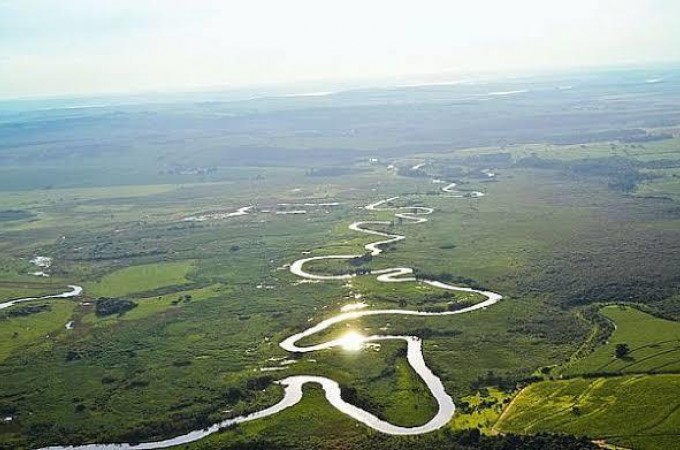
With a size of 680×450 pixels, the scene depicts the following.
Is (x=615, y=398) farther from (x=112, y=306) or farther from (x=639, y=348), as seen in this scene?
(x=112, y=306)

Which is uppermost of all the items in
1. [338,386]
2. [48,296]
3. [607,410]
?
[607,410]

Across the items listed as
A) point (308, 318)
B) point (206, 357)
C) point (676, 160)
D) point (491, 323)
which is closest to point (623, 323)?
point (491, 323)

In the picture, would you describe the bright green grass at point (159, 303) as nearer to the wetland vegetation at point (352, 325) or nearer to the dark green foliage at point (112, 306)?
the wetland vegetation at point (352, 325)

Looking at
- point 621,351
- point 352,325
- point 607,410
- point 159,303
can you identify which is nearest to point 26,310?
point 159,303

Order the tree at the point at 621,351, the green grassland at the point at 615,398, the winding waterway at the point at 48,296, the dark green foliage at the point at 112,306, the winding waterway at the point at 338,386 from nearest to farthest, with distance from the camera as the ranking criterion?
the green grassland at the point at 615,398 → the winding waterway at the point at 338,386 → the tree at the point at 621,351 → the dark green foliage at the point at 112,306 → the winding waterway at the point at 48,296

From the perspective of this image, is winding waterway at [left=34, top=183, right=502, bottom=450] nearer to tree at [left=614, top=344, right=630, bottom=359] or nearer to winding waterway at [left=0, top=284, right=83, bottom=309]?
tree at [left=614, top=344, right=630, bottom=359]

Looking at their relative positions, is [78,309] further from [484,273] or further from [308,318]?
[484,273]

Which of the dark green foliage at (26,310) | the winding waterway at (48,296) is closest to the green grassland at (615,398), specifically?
the dark green foliage at (26,310)

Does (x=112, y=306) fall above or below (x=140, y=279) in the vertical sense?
above
